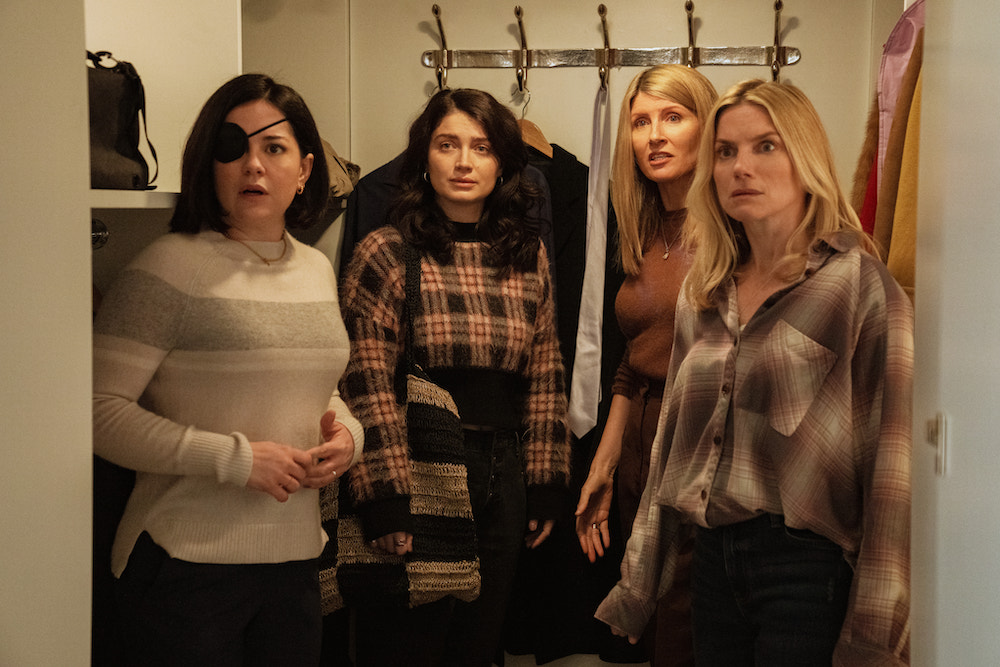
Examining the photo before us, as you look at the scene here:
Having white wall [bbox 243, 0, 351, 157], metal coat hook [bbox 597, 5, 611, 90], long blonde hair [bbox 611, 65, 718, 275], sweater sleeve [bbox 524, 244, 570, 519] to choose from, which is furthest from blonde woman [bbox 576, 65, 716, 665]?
white wall [bbox 243, 0, 351, 157]

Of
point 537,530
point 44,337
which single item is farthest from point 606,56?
point 44,337

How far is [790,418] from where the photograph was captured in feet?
4.52

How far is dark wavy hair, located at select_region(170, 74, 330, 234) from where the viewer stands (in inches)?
59.5

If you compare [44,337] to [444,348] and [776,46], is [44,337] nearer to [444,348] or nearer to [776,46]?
[444,348]

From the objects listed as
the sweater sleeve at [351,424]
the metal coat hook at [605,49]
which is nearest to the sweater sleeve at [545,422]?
the sweater sleeve at [351,424]

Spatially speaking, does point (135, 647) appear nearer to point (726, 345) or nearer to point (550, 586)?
point (726, 345)

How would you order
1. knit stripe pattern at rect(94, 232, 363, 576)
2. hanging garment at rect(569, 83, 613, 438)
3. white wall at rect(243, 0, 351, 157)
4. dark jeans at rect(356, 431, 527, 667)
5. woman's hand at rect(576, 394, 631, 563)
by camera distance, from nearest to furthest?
knit stripe pattern at rect(94, 232, 363, 576), dark jeans at rect(356, 431, 527, 667), woman's hand at rect(576, 394, 631, 563), hanging garment at rect(569, 83, 613, 438), white wall at rect(243, 0, 351, 157)

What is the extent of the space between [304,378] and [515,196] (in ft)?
2.51

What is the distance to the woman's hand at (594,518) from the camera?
2223 mm

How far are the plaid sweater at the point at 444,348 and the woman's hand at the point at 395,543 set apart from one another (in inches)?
1.3

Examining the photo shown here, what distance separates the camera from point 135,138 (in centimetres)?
149

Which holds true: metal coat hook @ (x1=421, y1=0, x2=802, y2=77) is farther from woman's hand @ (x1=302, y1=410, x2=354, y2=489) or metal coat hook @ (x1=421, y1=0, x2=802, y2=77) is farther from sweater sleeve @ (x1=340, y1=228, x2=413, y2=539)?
woman's hand @ (x1=302, y1=410, x2=354, y2=489)

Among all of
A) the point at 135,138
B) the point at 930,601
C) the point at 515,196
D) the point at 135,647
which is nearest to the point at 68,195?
the point at 135,138

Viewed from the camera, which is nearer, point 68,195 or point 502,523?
point 68,195
